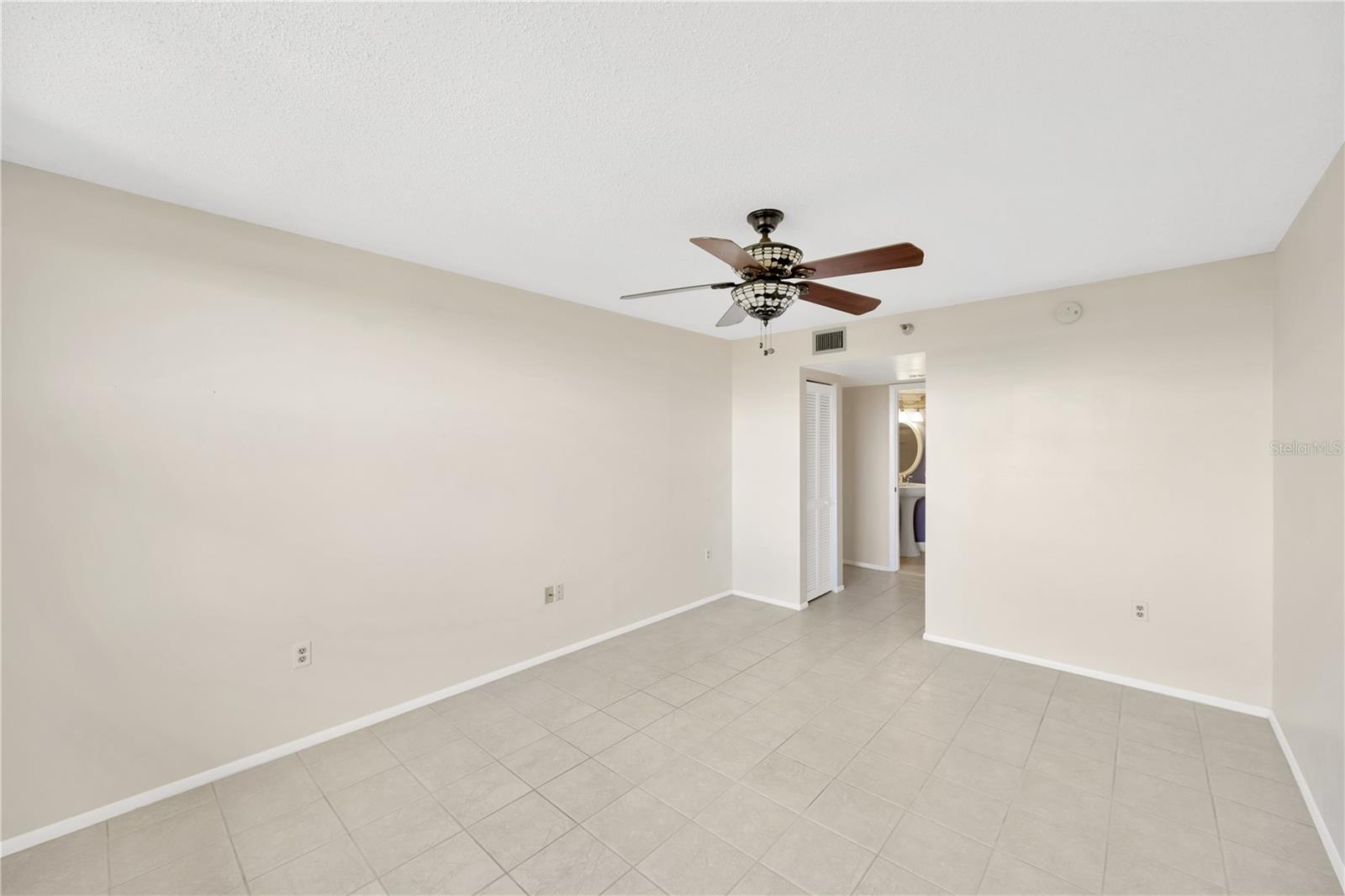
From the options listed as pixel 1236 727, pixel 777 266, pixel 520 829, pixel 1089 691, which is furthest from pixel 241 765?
pixel 1236 727

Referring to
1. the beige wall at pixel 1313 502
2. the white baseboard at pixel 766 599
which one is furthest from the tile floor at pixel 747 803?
the white baseboard at pixel 766 599

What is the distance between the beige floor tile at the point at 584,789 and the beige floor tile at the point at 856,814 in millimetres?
828

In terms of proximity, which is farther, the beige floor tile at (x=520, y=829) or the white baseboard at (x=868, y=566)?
the white baseboard at (x=868, y=566)

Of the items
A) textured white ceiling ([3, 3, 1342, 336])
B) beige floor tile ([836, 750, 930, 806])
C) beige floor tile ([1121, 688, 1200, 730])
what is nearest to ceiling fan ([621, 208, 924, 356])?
textured white ceiling ([3, 3, 1342, 336])

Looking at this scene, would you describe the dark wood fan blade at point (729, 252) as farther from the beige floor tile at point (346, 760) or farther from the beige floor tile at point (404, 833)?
the beige floor tile at point (346, 760)

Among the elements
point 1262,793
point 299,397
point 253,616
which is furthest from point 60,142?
point 1262,793

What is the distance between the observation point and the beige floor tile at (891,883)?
1.82 m

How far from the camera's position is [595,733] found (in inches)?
112

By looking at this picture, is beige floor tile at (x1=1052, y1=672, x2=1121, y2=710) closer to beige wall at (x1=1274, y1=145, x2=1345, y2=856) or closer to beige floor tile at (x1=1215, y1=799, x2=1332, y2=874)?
beige wall at (x1=1274, y1=145, x2=1345, y2=856)

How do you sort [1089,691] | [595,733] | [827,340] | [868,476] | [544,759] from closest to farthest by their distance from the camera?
1. [544,759]
2. [595,733]
3. [1089,691]
4. [827,340]
5. [868,476]

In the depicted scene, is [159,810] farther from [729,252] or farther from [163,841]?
[729,252]

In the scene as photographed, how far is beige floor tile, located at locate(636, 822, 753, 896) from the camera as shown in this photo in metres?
1.85

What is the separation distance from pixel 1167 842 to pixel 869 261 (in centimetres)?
247

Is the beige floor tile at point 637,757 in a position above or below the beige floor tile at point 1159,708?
above
